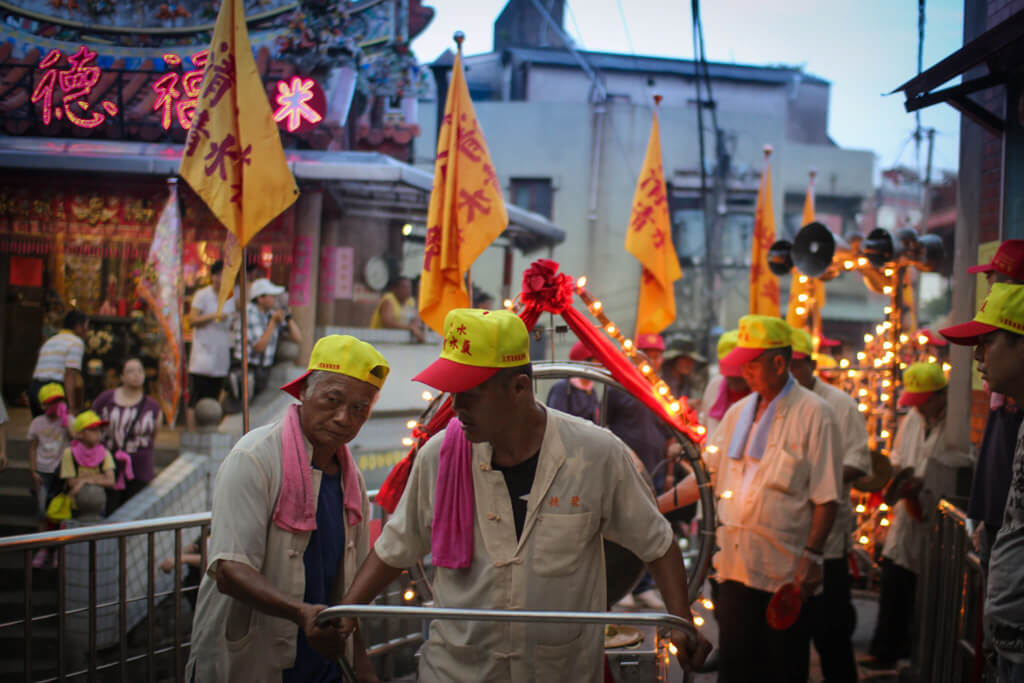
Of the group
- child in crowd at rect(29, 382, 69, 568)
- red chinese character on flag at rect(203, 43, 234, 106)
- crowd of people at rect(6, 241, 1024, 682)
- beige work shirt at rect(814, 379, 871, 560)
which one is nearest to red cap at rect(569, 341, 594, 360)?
crowd of people at rect(6, 241, 1024, 682)

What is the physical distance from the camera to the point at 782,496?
481cm

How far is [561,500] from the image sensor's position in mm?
2961

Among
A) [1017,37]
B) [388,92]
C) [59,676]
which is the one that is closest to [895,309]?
[1017,37]

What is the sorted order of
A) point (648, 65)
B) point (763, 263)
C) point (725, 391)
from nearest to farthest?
point (725, 391) → point (763, 263) → point (648, 65)

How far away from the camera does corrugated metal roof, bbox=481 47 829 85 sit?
954 inches

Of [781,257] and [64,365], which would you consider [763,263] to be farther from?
[64,365]

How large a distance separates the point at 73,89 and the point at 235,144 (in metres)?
7.90

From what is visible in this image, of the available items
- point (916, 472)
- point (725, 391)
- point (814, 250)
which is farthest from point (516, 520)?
point (814, 250)

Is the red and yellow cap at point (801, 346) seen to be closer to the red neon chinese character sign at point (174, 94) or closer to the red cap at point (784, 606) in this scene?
the red cap at point (784, 606)

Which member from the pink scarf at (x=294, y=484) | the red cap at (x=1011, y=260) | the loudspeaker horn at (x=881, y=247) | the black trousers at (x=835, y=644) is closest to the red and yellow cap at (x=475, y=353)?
the pink scarf at (x=294, y=484)

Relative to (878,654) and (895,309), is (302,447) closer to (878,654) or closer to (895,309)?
(878,654)

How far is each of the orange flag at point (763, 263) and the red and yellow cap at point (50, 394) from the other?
27.2ft

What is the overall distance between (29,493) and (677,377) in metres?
7.50

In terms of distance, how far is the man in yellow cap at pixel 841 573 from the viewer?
5.58 metres
